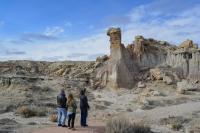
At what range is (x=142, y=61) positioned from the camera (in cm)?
3881

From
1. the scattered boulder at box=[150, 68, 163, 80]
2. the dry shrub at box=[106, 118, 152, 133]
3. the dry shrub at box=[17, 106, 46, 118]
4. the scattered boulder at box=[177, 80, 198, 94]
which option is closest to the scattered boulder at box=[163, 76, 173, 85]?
the scattered boulder at box=[150, 68, 163, 80]

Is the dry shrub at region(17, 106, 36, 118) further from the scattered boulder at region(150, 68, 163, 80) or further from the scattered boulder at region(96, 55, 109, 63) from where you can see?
the scattered boulder at region(96, 55, 109, 63)

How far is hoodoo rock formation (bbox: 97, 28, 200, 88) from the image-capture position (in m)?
37.2

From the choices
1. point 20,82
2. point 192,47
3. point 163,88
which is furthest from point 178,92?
point 20,82

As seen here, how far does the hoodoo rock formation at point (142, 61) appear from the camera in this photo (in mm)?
37188

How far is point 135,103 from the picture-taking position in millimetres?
31078

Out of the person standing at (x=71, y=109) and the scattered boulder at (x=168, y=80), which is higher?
the scattered boulder at (x=168, y=80)

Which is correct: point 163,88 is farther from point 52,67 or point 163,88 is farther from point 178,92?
point 52,67

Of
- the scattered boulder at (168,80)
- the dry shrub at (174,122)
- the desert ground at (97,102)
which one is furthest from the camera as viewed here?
the scattered boulder at (168,80)

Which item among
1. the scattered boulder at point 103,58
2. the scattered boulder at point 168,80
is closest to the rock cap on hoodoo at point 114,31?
the scattered boulder at point 103,58

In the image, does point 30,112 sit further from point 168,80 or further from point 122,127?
point 168,80

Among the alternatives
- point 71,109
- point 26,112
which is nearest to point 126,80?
point 26,112

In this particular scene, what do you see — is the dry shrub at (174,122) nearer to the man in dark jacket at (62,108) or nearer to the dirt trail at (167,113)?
the dirt trail at (167,113)

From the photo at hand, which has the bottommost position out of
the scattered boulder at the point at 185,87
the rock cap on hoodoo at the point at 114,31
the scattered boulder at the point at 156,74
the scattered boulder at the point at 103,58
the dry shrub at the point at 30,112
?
the dry shrub at the point at 30,112
